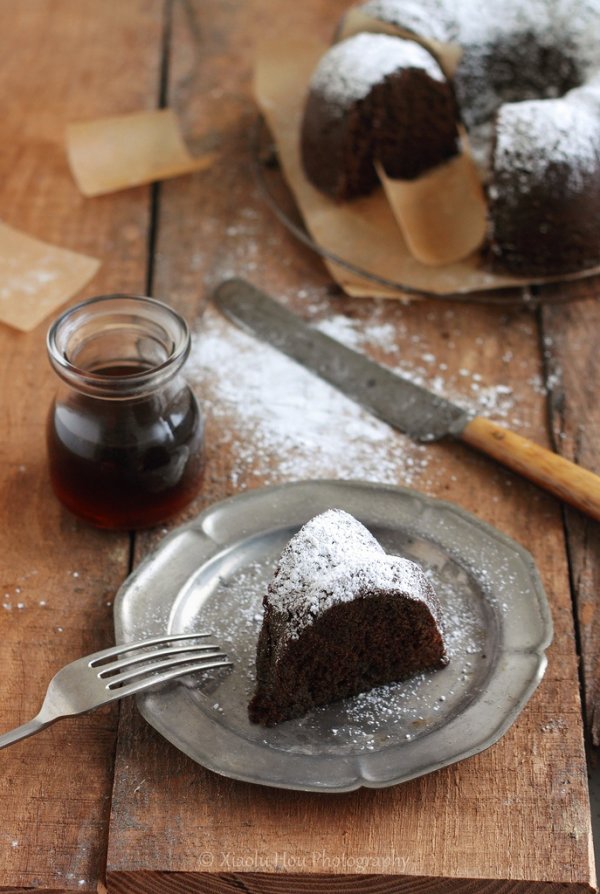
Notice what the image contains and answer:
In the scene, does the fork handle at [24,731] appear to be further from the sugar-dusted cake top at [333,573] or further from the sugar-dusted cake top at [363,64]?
the sugar-dusted cake top at [363,64]

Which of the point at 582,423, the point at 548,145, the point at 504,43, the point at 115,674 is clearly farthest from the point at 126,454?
the point at 504,43

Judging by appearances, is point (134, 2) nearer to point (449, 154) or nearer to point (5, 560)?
point (449, 154)

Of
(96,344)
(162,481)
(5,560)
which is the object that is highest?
(96,344)

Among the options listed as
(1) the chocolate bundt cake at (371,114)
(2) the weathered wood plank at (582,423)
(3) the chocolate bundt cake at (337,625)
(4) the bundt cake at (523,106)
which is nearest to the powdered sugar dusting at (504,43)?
(4) the bundt cake at (523,106)

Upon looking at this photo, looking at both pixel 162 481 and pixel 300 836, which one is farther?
pixel 162 481

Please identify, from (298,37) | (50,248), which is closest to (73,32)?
(298,37)

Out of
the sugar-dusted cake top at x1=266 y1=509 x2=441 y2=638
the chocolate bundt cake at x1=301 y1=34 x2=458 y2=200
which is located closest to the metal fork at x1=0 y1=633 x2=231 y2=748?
the sugar-dusted cake top at x1=266 y1=509 x2=441 y2=638
